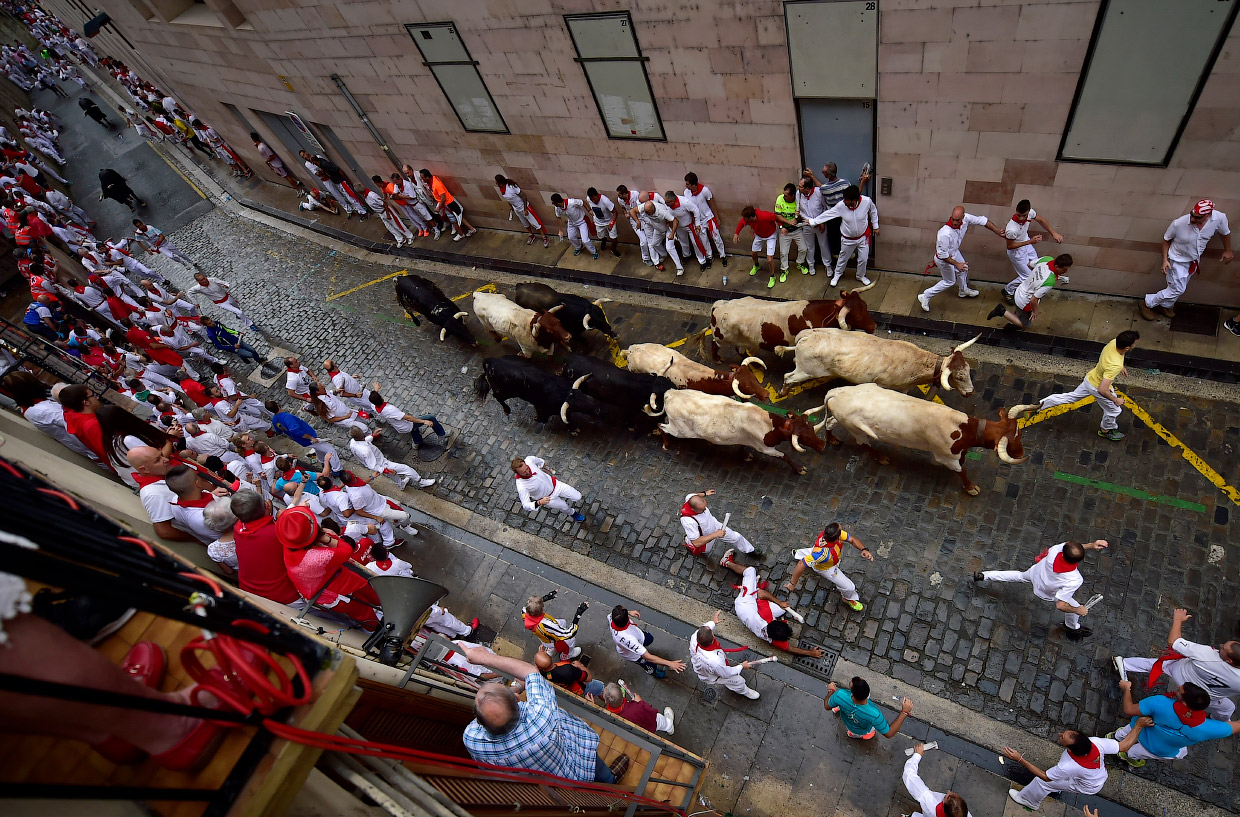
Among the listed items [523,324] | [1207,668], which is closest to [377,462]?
[523,324]

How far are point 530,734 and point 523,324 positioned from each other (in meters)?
8.54

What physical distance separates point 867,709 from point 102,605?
6112mm

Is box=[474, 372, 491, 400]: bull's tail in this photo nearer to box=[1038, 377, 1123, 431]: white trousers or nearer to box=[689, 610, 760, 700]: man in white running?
box=[689, 610, 760, 700]: man in white running

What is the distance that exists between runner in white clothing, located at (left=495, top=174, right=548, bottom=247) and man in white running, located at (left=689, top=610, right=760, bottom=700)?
1081cm

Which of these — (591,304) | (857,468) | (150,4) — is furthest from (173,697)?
(150,4)

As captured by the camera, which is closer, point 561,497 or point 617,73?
point 561,497

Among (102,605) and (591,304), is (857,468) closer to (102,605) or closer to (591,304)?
(591,304)

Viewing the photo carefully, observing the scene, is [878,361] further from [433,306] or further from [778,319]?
[433,306]

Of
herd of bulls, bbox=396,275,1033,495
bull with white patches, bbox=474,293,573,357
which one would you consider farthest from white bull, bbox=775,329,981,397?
bull with white patches, bbox=474,293,573,357

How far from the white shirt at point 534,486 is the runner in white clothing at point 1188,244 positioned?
9.10m

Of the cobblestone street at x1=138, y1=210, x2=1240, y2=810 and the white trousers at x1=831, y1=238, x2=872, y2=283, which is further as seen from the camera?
the white trousers at x1=831, y1=238, x2=872, y2=283

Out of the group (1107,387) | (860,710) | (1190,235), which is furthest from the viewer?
(1190,235)

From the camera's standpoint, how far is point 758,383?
32.8 feet

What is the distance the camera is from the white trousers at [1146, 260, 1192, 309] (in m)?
8.60
